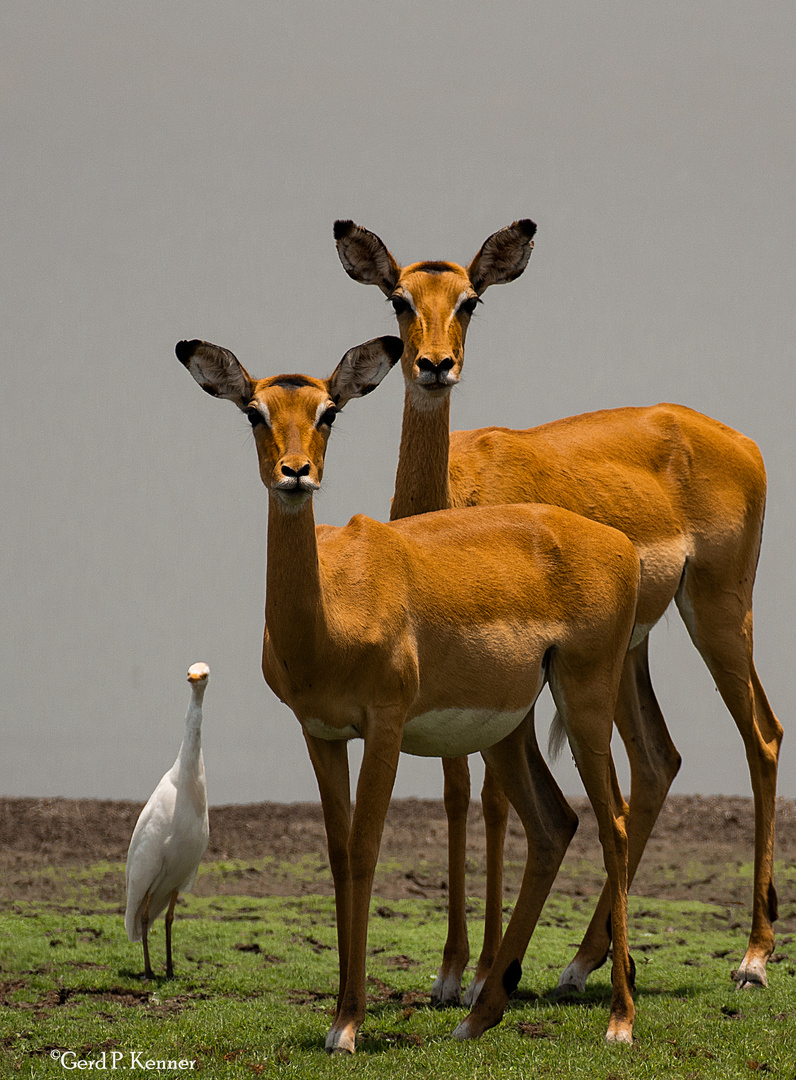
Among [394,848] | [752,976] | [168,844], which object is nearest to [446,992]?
[752,976]

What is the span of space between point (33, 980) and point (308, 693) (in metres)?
4.30

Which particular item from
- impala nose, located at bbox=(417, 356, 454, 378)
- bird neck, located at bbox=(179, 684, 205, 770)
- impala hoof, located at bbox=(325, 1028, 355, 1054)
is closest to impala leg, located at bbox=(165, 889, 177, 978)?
bird neck, located at bbox=(179, 684, 205, 770)

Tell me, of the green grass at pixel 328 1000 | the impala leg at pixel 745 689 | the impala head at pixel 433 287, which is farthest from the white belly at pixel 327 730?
the impala leg at pixel 745 689

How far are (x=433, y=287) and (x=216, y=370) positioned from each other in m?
2.22

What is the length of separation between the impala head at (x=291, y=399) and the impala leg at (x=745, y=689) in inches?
149

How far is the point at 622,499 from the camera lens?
9195mm

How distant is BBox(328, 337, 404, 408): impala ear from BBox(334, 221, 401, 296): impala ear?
1881 millimetres

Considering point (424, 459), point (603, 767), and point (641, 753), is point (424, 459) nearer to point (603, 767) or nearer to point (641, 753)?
point (603, 767)

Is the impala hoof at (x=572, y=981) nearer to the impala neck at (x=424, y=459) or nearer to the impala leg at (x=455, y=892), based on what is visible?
the impala leg at (x=455, y=892)

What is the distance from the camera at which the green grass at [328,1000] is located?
22.7ft

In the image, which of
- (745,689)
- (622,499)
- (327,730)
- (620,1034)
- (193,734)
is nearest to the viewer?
(327,730)

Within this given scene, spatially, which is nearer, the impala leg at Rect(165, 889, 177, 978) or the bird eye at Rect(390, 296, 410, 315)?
the bird eye at Rect(390, 296, 410, 315)

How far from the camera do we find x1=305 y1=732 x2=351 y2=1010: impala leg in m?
7.17

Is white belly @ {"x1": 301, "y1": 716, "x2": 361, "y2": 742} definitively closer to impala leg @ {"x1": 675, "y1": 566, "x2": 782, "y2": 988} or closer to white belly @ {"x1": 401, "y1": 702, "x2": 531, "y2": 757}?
white belly @ {"x1": 401, "y1": 702, "x2": 531, "y2": 757}
